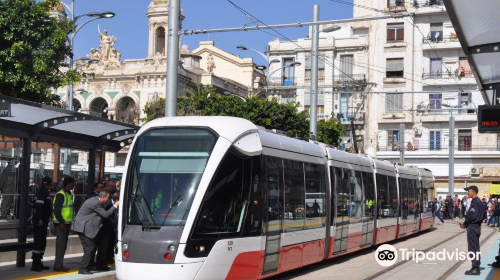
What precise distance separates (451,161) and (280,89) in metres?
18.8

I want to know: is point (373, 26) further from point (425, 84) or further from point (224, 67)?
point (224, 67)

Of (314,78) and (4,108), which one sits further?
(314,78)

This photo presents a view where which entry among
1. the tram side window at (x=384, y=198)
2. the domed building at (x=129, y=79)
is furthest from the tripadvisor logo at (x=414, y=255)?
the domed building at (x=129, y=79)

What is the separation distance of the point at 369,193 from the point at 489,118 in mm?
7998

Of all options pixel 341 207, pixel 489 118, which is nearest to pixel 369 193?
pixel 341 207

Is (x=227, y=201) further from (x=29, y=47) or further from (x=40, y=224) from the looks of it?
(x=29, y=47)

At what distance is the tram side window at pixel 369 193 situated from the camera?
19.5m

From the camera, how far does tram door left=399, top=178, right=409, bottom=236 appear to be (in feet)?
79.9

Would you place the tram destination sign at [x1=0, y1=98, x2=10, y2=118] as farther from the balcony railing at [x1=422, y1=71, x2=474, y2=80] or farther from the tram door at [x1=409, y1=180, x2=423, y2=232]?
the balcony railing at [x1=422, y1=71, x2=474, y2=80]

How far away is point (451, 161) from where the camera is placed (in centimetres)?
4716

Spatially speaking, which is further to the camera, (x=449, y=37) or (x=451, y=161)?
(x=449, y=37)

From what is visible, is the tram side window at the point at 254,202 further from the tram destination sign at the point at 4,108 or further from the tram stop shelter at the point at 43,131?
the tram destination sign at the point at 4,108

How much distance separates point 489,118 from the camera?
39.7ft

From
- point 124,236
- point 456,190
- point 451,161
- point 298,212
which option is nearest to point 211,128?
point 124,236
